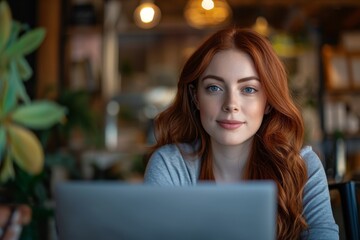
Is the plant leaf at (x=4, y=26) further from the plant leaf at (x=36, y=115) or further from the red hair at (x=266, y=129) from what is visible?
the red hair at (x=266, y=129)

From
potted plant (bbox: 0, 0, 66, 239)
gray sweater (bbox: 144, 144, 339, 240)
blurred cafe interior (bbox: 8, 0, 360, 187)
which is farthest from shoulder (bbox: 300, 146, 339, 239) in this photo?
blurred cafe interior (bbox: 8, 0, 360, 187)

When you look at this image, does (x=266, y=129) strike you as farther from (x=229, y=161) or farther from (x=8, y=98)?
(x=8, y=98)

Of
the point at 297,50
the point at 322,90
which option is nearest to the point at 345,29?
the point at 297,50

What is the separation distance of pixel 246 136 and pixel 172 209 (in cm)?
63

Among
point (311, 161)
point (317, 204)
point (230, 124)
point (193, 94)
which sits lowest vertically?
point (317, 204)

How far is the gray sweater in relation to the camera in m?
1.44

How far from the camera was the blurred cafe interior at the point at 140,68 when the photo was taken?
4.06 m

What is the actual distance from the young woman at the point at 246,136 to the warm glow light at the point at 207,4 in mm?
3836

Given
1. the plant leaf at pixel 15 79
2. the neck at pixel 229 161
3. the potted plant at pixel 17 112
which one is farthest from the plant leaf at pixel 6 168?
the neck at pixel 229 161

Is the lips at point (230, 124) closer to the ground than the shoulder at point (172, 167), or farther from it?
farther from it

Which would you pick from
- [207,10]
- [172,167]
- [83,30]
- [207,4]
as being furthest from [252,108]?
[83,30]

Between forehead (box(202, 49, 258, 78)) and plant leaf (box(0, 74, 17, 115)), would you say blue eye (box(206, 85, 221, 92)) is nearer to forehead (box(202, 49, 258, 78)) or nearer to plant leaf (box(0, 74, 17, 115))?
forehead (box(202, 49, 258, 78))

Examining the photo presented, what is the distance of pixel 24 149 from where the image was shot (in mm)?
976

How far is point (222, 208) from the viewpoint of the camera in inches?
35.0
